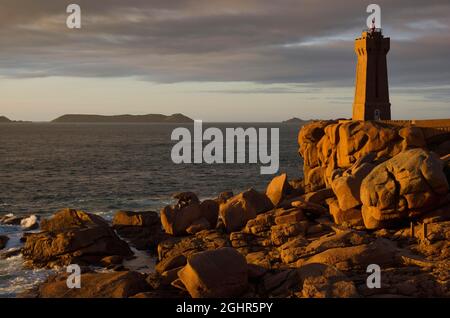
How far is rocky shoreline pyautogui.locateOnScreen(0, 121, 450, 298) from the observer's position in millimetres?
21234

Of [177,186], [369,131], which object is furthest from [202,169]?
[369,131]

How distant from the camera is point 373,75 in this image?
51.3 m

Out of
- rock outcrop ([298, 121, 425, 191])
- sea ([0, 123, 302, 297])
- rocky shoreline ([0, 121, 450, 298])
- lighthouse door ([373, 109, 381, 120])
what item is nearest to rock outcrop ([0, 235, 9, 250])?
rocky shoreline ([0, 121, 450, 298])

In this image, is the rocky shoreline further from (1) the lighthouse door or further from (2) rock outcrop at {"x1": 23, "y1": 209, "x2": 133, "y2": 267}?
(1) the lighthouse door

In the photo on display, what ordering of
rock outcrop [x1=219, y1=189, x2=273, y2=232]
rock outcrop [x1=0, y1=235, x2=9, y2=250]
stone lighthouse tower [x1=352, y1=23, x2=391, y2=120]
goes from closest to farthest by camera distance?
1. rock outcrop [x1=219, y1=189, x2=273, y2=232]
2. rock outcrop [x1=0, y1=235, x2=9, y2=250]
3. stone lighthouse tower [x1=352, y1=23, x2=391, y2=120]

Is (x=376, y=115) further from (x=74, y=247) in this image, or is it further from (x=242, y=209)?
(x=74, y=247)

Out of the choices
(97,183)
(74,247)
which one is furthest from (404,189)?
(97,183)

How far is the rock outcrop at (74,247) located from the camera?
31797 millimetres

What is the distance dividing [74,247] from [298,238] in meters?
14.7

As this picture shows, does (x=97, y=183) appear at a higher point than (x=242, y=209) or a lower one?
lower

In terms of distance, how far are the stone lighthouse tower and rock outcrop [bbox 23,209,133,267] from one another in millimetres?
30755

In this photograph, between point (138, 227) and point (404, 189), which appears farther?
point (138, 227)

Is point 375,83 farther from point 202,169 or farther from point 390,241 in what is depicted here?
point 202,169
